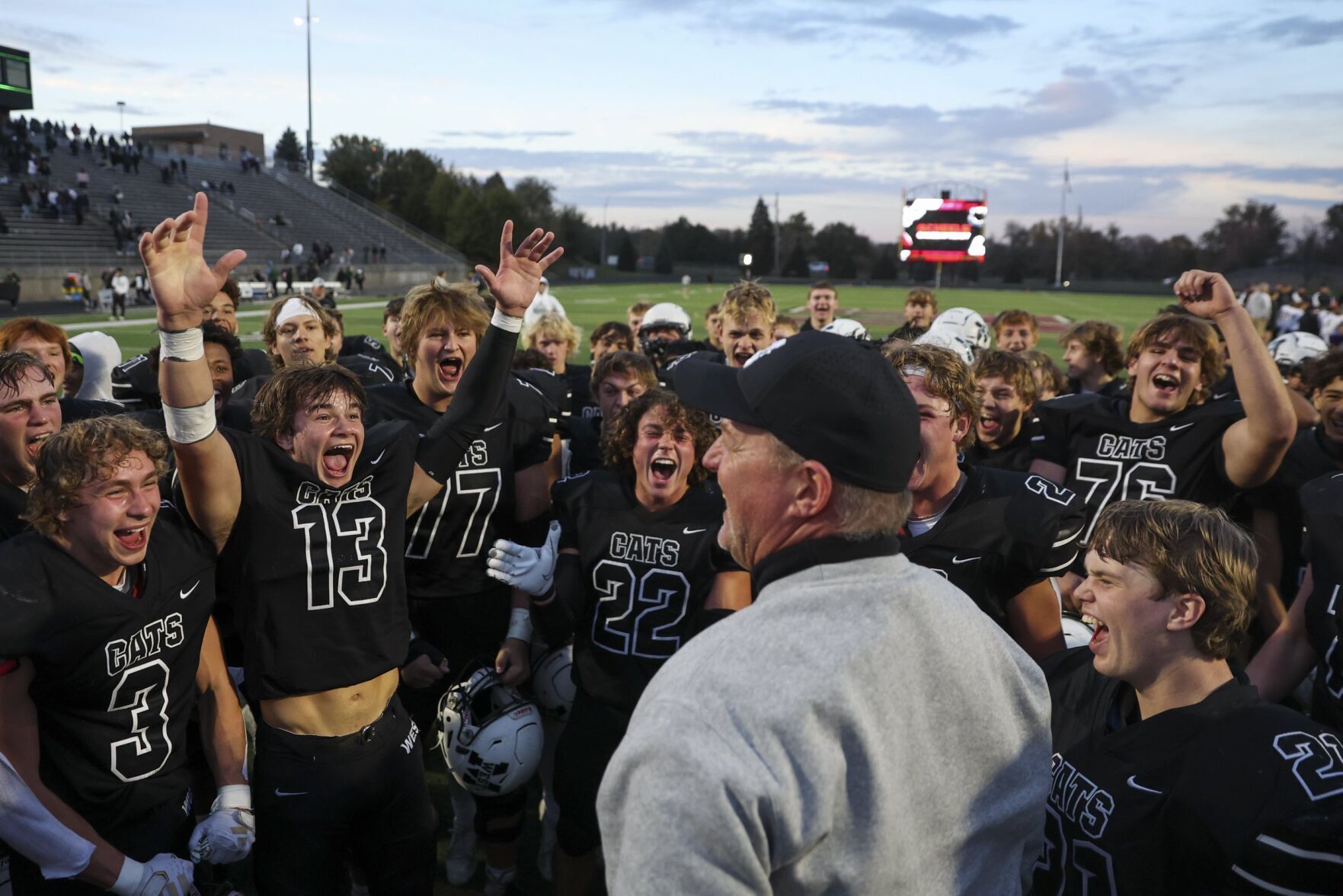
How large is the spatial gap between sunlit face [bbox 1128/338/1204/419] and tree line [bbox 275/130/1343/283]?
68.6m

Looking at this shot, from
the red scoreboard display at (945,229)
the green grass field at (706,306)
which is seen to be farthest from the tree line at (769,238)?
the red scoreboard display at (945,229)

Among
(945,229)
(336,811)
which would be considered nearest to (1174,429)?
(336,811)

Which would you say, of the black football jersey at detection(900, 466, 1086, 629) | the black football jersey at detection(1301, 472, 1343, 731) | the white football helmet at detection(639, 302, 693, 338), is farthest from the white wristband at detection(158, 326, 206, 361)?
the white football helmet at detection(639, 302, 693, 338)

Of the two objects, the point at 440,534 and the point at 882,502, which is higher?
the point at 882,502

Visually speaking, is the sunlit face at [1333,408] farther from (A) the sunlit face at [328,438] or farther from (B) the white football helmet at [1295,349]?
(A) the sunlit face at [328,438]

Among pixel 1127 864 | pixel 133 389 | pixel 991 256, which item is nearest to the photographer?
pixel 1127 864

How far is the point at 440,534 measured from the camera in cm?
396

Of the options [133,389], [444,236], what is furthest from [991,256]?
[133,389]

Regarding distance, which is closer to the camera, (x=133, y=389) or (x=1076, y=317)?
(x=133, y=389)

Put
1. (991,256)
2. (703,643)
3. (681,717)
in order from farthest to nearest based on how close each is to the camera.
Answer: (991,256) → (703,643) → (681,717)

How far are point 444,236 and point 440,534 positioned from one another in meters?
74.5

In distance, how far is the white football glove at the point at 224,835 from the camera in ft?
9.08

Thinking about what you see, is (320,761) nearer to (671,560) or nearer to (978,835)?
(671,560)

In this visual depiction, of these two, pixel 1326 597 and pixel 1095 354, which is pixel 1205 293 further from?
pixel 1095 354
